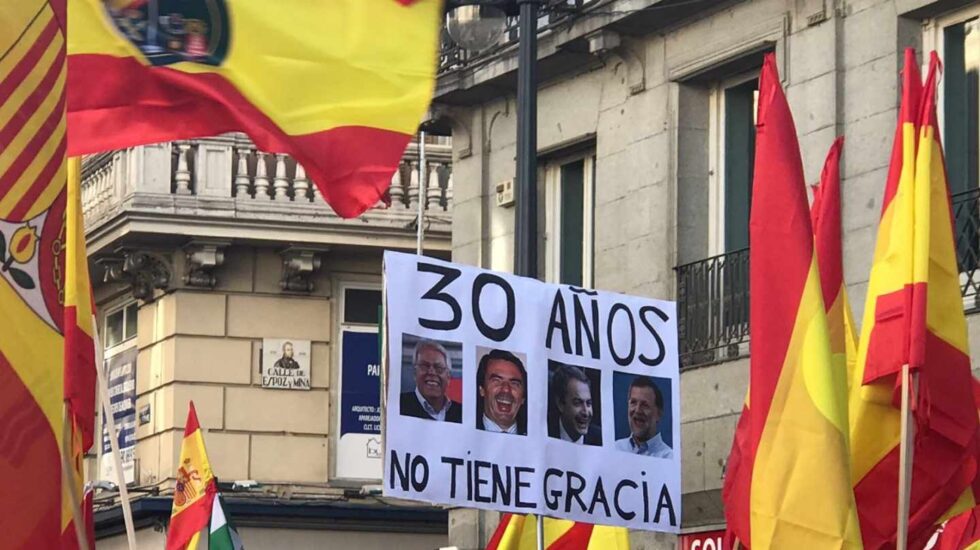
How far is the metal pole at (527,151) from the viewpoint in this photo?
15117mm

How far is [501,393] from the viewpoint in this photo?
11898 millimetres

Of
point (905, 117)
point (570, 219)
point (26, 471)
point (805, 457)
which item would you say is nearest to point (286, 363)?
point (570, 219)

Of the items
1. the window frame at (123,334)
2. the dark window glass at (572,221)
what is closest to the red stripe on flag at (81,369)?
the dark window glass at (572,221)

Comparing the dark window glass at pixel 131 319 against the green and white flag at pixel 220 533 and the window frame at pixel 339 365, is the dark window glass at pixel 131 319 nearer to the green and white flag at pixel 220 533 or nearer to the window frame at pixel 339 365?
the window frame at pixel 339 365

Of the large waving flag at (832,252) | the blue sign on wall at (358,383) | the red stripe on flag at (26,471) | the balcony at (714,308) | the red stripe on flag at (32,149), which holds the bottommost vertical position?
the red stripe on flag at (26,471)

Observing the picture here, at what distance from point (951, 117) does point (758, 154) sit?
6.48 m

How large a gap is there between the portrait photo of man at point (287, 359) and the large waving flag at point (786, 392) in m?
18.1

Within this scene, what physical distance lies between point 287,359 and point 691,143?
33.6 ft

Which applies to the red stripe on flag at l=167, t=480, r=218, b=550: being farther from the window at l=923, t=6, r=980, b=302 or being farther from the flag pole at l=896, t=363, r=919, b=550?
the flag pole at l=896, t=363, r=919, b=550

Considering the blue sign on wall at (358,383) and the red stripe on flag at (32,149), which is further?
the blue sign on wall at (358,383)

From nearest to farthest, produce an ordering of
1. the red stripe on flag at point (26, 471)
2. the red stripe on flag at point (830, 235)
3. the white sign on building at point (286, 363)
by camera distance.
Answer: the red stripe on flag at point (26, 471) < the red stripe on flag at point (830, 235) < the white sign on building at point (286, 363)

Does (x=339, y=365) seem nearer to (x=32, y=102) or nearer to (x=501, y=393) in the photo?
(x=501, y=393)

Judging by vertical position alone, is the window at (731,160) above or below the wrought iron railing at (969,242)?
above

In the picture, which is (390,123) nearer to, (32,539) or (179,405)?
(32,539)
